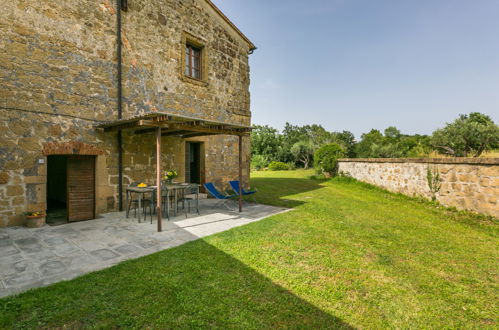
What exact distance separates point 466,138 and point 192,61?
16.5 metres

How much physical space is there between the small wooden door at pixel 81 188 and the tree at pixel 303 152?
23.6 metres

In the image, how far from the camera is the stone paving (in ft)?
9.89

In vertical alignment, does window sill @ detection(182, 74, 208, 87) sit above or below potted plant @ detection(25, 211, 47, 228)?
above

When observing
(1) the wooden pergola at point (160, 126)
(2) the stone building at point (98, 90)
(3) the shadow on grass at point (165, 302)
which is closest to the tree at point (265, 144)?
(2) the stone building at point (98, 90)

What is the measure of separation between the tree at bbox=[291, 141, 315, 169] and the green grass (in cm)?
2312

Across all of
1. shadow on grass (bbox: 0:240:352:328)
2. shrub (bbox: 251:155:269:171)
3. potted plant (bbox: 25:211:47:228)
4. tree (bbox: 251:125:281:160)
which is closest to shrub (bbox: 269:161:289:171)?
shrub (bbox: 251:155:269:171)

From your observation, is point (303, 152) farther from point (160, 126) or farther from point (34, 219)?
point (34, 219)

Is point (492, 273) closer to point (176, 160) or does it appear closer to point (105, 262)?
point (105, 262)

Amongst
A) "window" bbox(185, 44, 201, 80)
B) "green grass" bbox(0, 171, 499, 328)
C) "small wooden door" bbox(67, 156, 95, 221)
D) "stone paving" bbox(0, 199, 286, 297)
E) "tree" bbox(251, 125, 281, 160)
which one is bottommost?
"green grass" bbox(0, 171, 499, 328)

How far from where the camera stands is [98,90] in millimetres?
6043

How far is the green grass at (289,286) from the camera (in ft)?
7.44

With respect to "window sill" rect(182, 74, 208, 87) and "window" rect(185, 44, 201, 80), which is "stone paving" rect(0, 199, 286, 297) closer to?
"window sill" rect(182, 74, 208, 87)

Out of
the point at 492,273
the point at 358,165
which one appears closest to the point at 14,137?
the point at 492,273

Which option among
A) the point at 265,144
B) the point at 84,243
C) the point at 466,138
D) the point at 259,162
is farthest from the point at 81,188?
the point at 265,144
